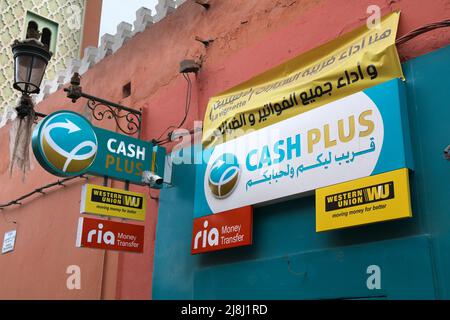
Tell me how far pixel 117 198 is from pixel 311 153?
2587mm

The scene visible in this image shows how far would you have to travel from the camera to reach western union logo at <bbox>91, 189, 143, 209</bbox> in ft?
22.7

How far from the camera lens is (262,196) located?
6172 mm

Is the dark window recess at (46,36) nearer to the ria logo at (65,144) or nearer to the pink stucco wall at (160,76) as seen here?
the pink stucco wall at (160,76)

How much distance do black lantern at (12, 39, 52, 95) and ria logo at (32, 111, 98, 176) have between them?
1.43 feet

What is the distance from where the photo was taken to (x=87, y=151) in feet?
22.0

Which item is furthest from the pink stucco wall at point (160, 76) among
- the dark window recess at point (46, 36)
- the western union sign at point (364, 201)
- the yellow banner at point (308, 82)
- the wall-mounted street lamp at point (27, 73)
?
the dark window recess at point (46, 36)

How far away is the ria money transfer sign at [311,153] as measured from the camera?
521 cm

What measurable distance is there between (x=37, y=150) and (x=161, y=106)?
255 centimetres

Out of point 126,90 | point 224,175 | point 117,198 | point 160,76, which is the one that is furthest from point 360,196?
point 126,90

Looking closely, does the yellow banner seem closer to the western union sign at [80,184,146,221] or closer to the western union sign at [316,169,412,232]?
the western union sign at [316,169,412,232]

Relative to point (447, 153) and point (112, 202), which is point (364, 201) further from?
point (112, 202)

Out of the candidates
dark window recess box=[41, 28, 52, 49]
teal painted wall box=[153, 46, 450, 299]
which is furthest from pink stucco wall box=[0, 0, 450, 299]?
dark window recess box=[41, 28, 52, 49]
